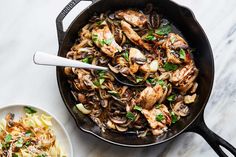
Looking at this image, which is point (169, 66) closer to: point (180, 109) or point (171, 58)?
point (171, 58)

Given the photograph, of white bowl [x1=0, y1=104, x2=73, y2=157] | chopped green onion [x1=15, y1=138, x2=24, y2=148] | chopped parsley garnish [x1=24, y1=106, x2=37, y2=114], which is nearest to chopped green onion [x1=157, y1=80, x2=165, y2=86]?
white bowl [x1=0, y1=104, x2=73, y2=157]

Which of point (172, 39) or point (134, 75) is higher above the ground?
point (172, 39)

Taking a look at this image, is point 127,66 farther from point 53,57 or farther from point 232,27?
point 232,27

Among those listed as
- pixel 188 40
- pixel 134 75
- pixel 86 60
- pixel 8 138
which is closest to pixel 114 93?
pixel 134 75

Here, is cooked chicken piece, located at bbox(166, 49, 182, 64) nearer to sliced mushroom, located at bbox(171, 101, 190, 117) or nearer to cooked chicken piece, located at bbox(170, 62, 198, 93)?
cooked chicken piece, located at bbox(170, 62, 198, 93)

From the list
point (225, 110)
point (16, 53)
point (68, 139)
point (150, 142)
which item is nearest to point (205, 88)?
point (225, 110)

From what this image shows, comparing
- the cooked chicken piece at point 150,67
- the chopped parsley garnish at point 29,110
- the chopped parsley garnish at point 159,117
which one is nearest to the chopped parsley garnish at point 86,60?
the cooked chicken piece at point 150,67
